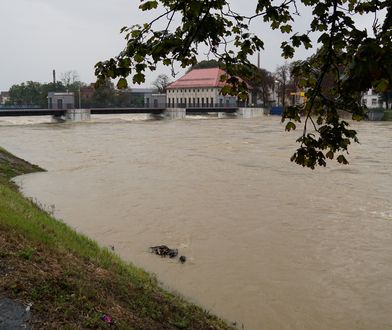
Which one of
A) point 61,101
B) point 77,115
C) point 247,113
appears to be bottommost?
point 77,115

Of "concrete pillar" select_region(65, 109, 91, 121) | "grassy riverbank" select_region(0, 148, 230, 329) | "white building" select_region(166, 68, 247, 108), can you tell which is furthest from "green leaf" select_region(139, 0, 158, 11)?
"white building" select_region(166, 68, 247, 108)

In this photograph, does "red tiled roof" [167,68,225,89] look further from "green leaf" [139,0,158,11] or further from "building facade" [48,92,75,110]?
"green leaf" [139,0,158,11]

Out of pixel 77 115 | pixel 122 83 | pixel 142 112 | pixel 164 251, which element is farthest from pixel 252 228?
pixel 142 112

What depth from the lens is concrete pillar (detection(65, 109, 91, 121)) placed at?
76.5 metres

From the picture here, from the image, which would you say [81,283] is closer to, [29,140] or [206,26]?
[206,26]

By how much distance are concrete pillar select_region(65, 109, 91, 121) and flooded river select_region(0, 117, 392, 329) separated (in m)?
52.3

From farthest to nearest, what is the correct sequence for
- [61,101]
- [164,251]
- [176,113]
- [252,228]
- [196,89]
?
[196,89]
[176,113]
[61,101]
[252,228]
[164,251]

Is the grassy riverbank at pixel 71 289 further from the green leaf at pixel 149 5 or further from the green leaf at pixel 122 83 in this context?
the green leaf at pixel 149 5

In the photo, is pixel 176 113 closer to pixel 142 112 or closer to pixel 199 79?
pixel 142 112

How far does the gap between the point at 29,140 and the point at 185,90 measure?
81692 mm

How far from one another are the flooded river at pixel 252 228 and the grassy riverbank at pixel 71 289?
1.88 metres

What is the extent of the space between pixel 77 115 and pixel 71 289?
75.1m

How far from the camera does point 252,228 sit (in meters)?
12.4

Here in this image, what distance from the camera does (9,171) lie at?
20219mm
